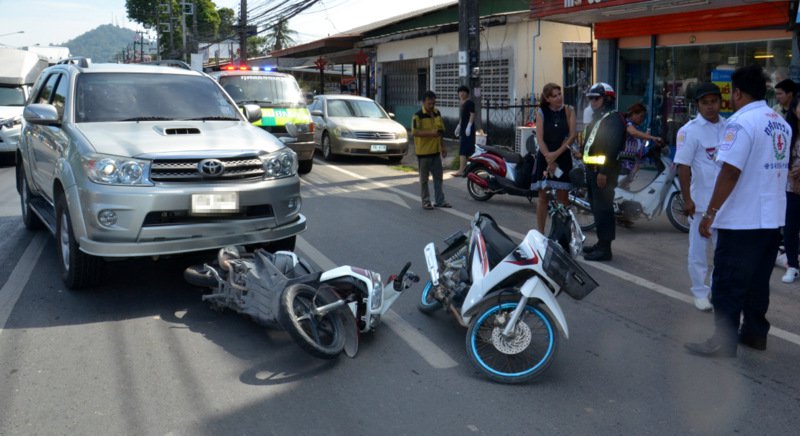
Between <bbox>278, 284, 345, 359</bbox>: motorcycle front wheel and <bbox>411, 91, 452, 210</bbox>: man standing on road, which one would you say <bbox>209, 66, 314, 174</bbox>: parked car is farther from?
<bbox>278, 284, 345, 359</bbox>: motorcycle front wheel

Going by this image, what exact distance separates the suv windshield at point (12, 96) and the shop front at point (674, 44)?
1245 centimetres

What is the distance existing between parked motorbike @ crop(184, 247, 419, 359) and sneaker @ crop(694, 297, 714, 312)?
7.82 ft

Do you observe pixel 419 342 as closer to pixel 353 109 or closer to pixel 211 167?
pixel 211 167

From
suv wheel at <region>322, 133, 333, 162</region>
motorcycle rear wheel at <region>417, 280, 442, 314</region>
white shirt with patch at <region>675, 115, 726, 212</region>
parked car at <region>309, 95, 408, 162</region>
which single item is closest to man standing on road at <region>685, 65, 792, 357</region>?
white shirt with patch at <region>675, 115, 726, 212</region>

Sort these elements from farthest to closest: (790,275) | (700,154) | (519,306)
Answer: (790,275), (700,154), (519,306)

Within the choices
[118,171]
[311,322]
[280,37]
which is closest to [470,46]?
[118,171]

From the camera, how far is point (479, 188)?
1141 centimetres

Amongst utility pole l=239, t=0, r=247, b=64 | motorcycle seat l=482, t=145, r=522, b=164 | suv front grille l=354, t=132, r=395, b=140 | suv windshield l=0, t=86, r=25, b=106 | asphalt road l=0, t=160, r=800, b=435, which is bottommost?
asphalt road l=0, t=160, r=800, b=435

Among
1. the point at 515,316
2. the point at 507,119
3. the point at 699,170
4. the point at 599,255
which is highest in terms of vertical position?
the point at 507,119

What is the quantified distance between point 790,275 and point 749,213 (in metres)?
2.63

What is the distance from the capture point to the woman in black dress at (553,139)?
7770 millimetres

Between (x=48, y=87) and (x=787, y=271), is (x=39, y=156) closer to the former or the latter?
(x=48, y=87)

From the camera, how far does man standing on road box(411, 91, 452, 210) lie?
34.1 feet

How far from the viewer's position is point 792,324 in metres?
5.53
